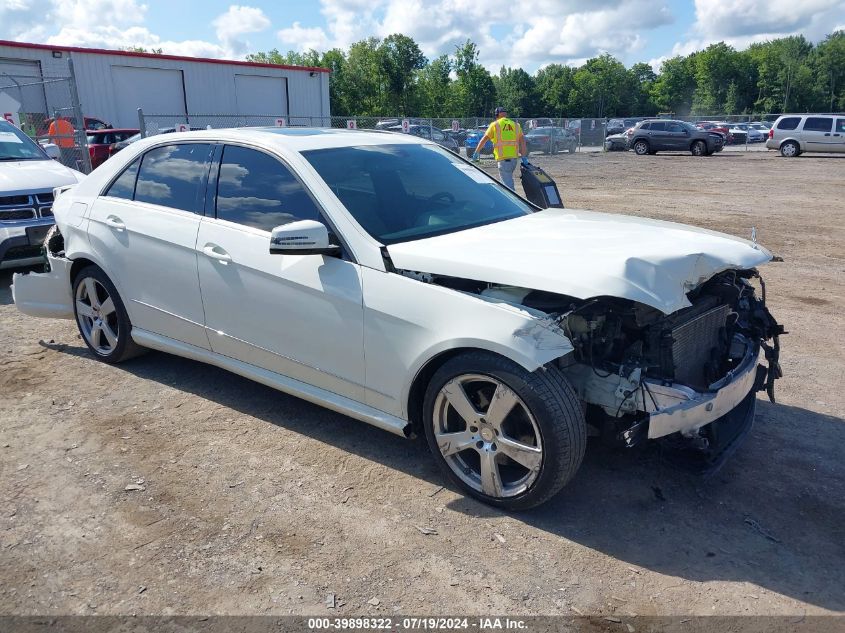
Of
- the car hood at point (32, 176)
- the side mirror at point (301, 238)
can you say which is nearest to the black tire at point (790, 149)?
the car hood at point (32, 176)

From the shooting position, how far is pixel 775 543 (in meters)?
3.16

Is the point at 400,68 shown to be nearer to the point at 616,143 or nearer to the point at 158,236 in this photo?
the point at 616,143

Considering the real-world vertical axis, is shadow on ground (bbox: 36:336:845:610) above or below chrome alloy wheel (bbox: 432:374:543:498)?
below

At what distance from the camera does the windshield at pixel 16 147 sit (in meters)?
8.89

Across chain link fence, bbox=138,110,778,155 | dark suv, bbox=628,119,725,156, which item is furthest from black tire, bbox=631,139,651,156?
chain link fence, bbox=138,110,778,155

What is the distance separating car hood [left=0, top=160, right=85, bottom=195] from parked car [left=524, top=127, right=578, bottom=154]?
2991cm

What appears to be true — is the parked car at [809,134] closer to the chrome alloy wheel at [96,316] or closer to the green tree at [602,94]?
the chrome alloy wheel at [96,316]

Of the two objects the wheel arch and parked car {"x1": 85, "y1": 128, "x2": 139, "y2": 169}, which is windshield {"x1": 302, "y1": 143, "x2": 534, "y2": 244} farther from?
parked car {"x1": 85, "y1": 128, "x2": 139, "y2": 169}

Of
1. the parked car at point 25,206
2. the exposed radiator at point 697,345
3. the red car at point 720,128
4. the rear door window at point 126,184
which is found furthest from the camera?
the red car at point 720,128

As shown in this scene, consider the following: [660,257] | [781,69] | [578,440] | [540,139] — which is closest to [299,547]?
[578,440]

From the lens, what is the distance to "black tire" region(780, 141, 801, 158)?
30875 mm

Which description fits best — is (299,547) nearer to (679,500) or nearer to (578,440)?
(578,440)

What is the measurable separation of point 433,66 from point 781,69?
155 ft

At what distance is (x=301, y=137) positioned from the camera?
432cm
